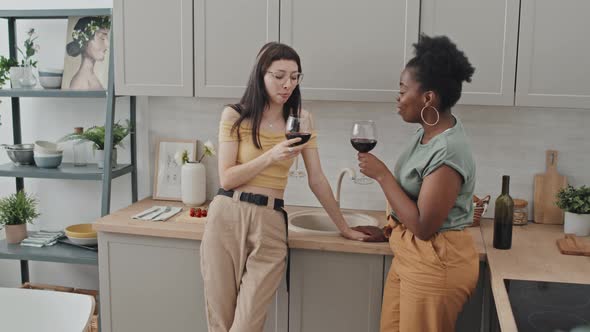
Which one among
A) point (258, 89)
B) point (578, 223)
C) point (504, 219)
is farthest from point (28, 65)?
point (578, 223)

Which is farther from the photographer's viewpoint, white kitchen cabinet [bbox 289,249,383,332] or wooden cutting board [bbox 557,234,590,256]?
white kitchen cabinet [bbox 289,249,383,332]

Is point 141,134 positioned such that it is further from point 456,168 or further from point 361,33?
point 456,168

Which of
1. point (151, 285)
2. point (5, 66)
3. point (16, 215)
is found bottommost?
point (151, 285)

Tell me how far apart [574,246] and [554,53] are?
0.82 meters

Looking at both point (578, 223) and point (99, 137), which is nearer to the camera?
point (578, 223)

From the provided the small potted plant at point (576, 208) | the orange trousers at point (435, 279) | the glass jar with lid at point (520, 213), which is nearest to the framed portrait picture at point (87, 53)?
the orange trousers at point (435, 279)

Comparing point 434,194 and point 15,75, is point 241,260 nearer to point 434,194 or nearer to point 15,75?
point 434,194

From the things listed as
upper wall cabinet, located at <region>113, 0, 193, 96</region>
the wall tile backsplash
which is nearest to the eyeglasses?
upper wall cabinet, located at <region>113, 0, 193, 96</region>

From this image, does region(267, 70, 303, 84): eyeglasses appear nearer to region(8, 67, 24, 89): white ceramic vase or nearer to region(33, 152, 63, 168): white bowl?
region(33, 152, 63, 168): white bowl

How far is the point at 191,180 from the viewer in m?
3.24

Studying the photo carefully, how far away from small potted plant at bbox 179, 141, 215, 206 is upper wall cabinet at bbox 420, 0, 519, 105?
1321 mm

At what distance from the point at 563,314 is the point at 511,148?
1460 millimetres

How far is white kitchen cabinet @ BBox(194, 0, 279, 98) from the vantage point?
2.85 meters

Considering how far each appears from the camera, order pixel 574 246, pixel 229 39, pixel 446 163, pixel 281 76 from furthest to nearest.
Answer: pixel 229 39 < pixel 574 246 < pixel 281 76 < pixel 446 163
